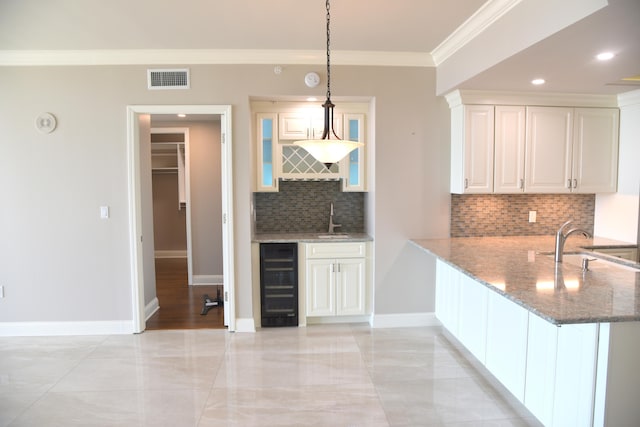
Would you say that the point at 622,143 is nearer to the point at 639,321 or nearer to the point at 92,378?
the point at 639,321

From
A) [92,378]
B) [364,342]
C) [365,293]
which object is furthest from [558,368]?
[92,378]

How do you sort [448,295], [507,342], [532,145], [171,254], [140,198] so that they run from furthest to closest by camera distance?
1. [171,254]
2. [140,198]
3. [532,145]
4. [448,295]
5. [507,342]

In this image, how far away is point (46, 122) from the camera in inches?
142

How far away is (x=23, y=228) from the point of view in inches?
144

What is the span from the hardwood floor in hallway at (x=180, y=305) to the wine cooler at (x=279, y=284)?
55 cm

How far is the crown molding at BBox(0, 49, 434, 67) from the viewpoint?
3.54m

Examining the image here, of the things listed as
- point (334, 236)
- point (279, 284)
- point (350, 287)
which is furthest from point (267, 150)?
point (350, 287)

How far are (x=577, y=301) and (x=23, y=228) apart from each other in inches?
177

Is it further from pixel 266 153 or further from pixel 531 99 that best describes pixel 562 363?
pixel 266 153

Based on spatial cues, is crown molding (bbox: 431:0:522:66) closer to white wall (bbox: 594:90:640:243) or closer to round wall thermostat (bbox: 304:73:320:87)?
round wall thermostat (bbox: 304:73:320:87)

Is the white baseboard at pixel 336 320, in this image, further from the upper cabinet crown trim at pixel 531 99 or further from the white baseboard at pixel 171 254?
the white baseboard at pixel 171 254

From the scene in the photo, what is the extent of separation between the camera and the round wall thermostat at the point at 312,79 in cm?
362

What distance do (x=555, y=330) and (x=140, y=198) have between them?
3585mm

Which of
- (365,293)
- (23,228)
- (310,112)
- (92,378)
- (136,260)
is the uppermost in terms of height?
(310,112)
